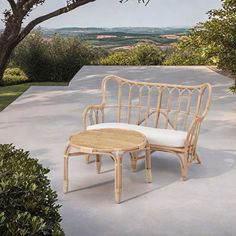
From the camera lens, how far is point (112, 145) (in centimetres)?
449

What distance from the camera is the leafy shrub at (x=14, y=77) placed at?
1584 cm

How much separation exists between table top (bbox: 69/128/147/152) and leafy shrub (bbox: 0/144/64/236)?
1.40m

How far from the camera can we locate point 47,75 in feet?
56.1

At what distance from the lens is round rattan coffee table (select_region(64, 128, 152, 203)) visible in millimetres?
4332

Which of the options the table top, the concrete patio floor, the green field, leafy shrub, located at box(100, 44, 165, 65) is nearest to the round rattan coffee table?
the table top

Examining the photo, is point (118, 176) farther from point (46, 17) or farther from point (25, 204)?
point (46, 17)

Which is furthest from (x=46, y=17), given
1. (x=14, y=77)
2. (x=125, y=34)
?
(x=125, y=34)

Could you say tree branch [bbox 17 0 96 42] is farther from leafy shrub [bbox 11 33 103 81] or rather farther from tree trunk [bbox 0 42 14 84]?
leafy shrub [bbox 11 33 103 81]

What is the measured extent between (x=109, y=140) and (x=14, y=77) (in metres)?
12.2

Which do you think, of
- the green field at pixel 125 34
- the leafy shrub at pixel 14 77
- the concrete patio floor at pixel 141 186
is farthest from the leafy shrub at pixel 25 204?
the green field at pixel 125 34

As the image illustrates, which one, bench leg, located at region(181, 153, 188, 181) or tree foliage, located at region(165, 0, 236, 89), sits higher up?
tree foliage, located at region(165, 0, 236, 89)

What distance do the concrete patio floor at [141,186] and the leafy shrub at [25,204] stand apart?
3.25ft

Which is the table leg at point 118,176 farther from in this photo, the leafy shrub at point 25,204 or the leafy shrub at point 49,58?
the leafy shrub at point 49,58

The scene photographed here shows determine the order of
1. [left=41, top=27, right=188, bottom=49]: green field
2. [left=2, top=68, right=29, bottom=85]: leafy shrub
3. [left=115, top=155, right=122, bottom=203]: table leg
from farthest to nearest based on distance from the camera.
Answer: [left=41, top=27, right=188, bottom=49]: green field → [left=2, top=68, right=29, bottom=85]: leafy shrub → [left=115, top=155, right=122, bottom=203]: table leg
